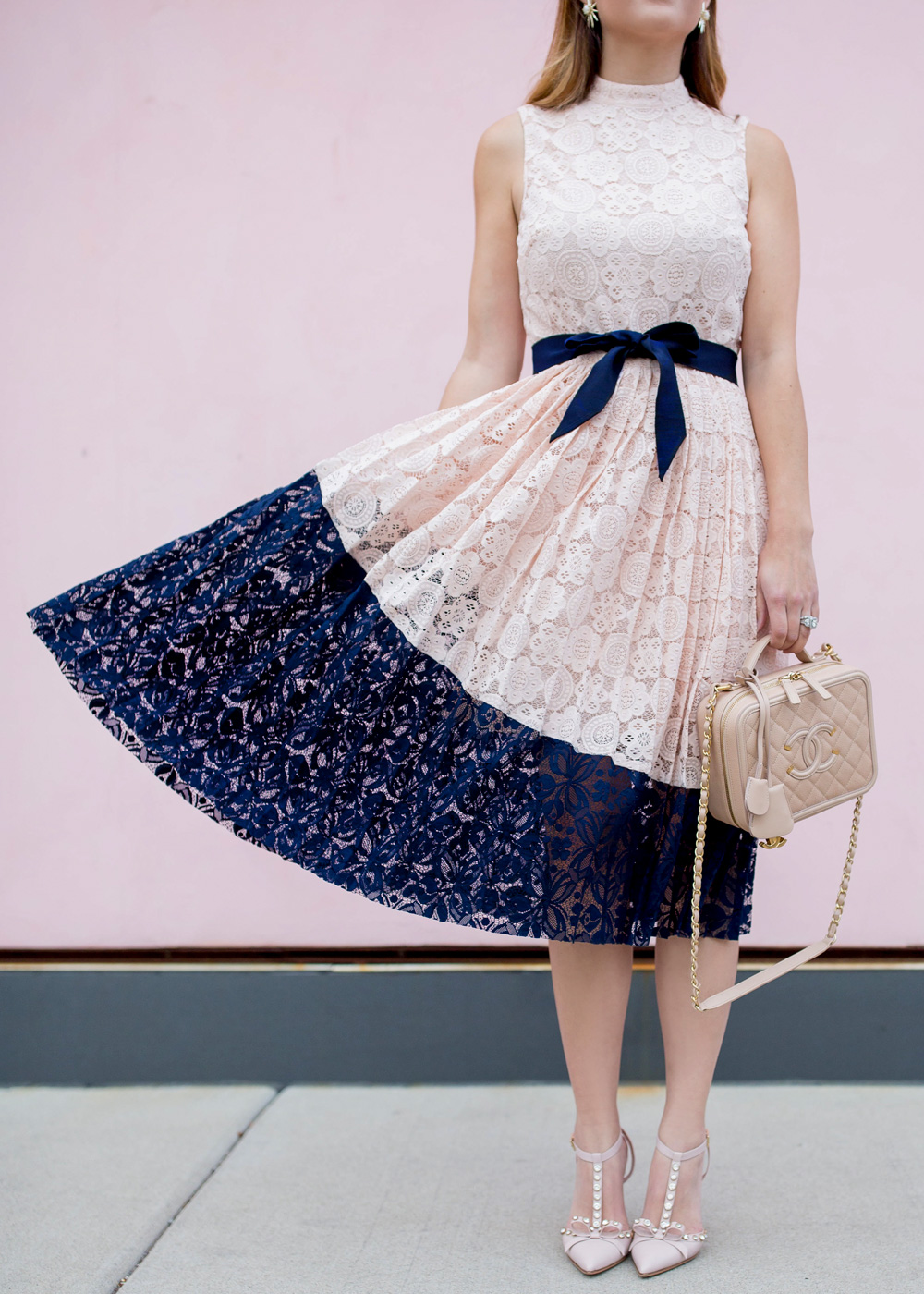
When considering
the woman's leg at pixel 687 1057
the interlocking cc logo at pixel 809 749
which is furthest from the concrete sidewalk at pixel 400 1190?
the interlocking cc logo at pixel 809 749

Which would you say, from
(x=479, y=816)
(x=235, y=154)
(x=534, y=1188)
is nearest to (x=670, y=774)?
(x=479, y=816)

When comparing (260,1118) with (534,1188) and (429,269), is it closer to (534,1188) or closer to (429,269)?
(534,1188)

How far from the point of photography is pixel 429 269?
217 centimetres

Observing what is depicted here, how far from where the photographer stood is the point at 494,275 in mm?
1553

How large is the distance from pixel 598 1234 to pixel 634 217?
146 cm

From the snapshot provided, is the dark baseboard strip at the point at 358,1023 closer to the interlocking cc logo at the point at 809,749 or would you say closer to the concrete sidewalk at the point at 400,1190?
the concrete sidewalk at the point at 400,1190

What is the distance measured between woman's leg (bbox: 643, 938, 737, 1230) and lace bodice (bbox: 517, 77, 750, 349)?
911 mm

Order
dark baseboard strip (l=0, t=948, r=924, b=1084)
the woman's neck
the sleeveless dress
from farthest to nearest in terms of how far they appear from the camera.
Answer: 1. dark baseboard strip (l=0, t=948, r=924, b=1084)
2. the woman's neck
3. the sleeveless dress

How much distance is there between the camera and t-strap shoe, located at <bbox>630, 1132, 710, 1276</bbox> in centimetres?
142

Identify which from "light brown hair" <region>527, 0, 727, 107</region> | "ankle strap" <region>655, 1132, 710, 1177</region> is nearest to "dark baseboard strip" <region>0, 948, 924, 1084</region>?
"ankle strap" <region>655, 1132, 710, 1177</region>

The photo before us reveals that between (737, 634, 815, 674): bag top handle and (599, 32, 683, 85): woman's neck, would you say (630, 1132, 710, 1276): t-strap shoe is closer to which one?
(737, 634, 815, 674): bag top handle

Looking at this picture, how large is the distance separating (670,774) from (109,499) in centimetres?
144

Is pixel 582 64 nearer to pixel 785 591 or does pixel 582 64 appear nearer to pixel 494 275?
pixel 494 275

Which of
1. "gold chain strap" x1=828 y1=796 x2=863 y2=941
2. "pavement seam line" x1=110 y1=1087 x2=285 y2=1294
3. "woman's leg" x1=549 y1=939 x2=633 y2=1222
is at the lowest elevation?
"pavement seam line" x1=110 y1=1087 x2=285 y2=1294
